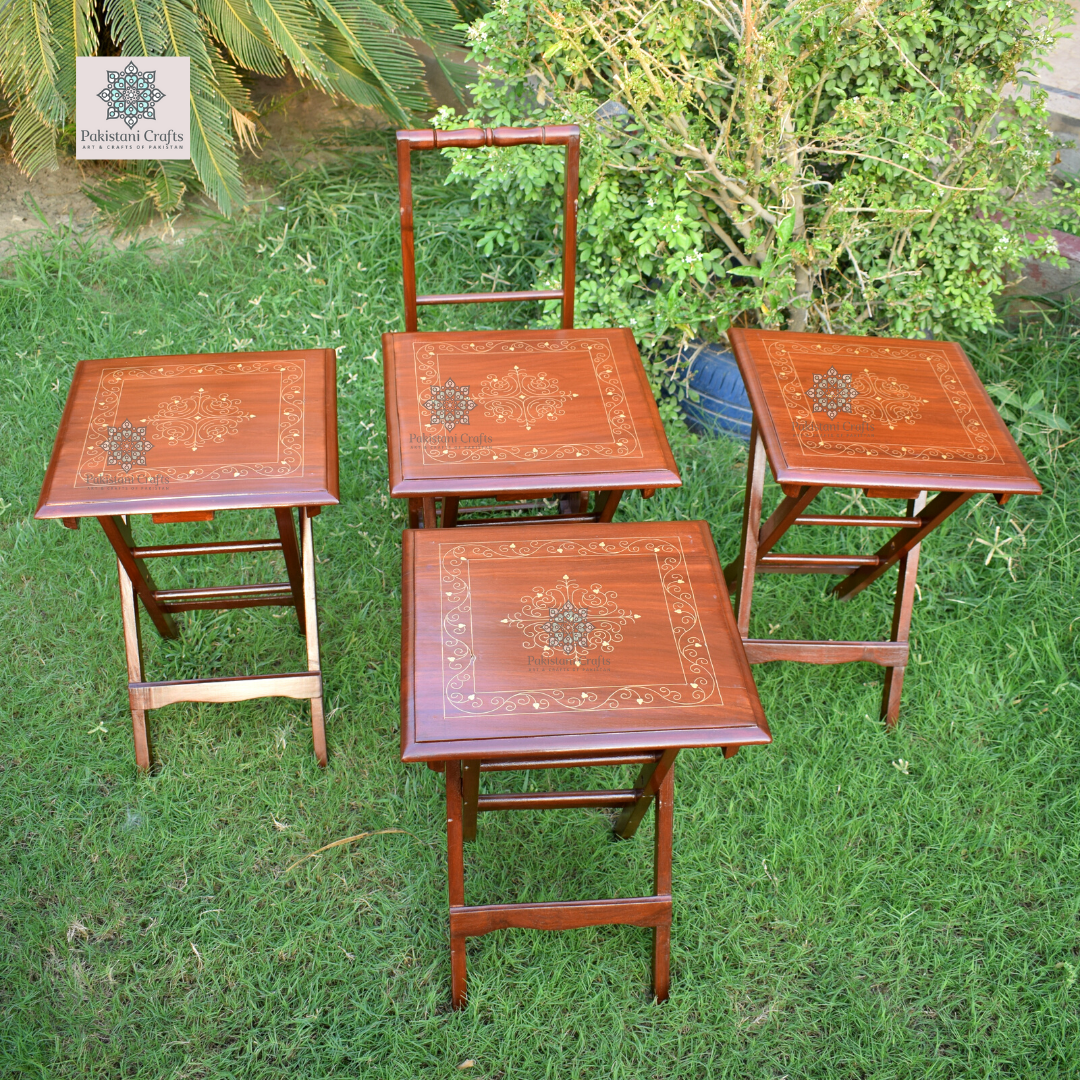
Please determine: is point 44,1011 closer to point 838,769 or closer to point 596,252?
point 838,769

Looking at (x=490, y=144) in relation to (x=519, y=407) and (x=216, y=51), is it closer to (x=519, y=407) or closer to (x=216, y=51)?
(x=519, y=407)

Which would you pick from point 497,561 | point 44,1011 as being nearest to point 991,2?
point 497,561

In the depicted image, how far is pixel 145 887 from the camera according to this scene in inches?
90.0

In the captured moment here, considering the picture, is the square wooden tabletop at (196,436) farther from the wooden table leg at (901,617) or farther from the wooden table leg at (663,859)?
the wooden table leg at (901,617)

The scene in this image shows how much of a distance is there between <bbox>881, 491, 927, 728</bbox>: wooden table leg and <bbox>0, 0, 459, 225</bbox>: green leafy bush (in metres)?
2.51

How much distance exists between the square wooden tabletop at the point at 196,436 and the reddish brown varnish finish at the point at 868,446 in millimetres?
1038

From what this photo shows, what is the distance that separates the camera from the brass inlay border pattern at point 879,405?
2.19 m

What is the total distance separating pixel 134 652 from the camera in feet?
7.90

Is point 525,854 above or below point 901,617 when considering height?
below

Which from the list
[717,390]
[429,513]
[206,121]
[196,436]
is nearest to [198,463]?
[196,436]

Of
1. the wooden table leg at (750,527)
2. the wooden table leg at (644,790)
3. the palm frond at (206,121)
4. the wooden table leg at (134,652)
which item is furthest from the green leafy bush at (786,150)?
the wooden table leg at (134,652)

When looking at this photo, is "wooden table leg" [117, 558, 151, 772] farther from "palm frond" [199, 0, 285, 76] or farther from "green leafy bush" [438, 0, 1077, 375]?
"palm frond" [199, 0, 285, 76]

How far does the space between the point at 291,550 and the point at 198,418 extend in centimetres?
43

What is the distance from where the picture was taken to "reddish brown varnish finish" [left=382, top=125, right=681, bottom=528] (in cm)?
212
